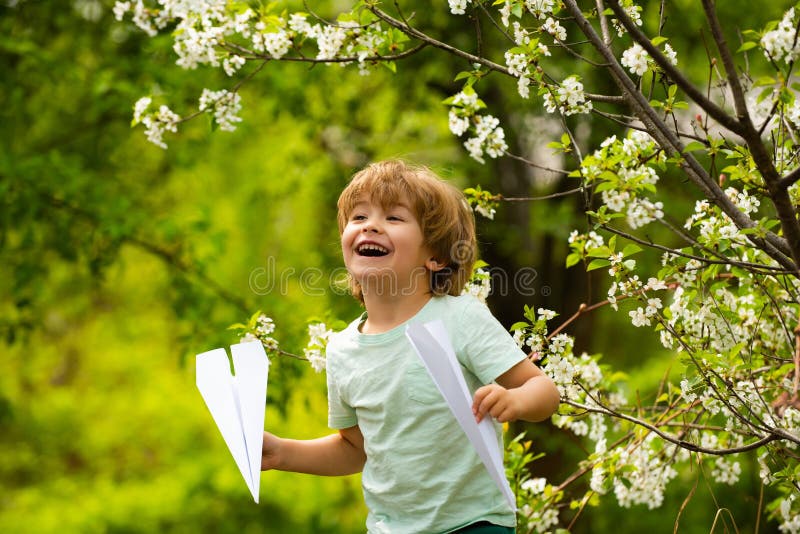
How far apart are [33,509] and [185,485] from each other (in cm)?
247

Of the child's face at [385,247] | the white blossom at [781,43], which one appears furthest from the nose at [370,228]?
the white blossom at [781,43]

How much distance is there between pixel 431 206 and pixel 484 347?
1.39 feet

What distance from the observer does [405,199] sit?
2328mm

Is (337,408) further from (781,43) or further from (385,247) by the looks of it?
(781,43)

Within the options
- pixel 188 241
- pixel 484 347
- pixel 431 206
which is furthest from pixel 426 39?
pixel 188 241

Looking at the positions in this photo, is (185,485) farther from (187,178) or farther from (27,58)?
(27,58)

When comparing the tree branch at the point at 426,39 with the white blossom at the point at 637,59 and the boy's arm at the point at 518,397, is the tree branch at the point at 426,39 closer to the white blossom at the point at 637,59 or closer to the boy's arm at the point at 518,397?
the white blossom at the point at 637,59


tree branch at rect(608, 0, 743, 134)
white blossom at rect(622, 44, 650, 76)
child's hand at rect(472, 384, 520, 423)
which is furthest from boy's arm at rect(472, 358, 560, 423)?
white blossom at rect(622, 44, 650, 76)

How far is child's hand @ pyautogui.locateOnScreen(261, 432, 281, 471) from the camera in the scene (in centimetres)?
236

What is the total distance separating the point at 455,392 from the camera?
1.85 metres

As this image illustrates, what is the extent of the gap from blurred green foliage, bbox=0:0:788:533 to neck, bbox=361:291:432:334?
599 millimetres

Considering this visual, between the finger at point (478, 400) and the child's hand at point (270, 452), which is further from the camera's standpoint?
the child's hand at point (270, 452)

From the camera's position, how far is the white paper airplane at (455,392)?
1827 mm

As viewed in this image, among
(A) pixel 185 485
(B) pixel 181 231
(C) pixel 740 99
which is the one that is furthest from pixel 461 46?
(A) pixel 185 485
